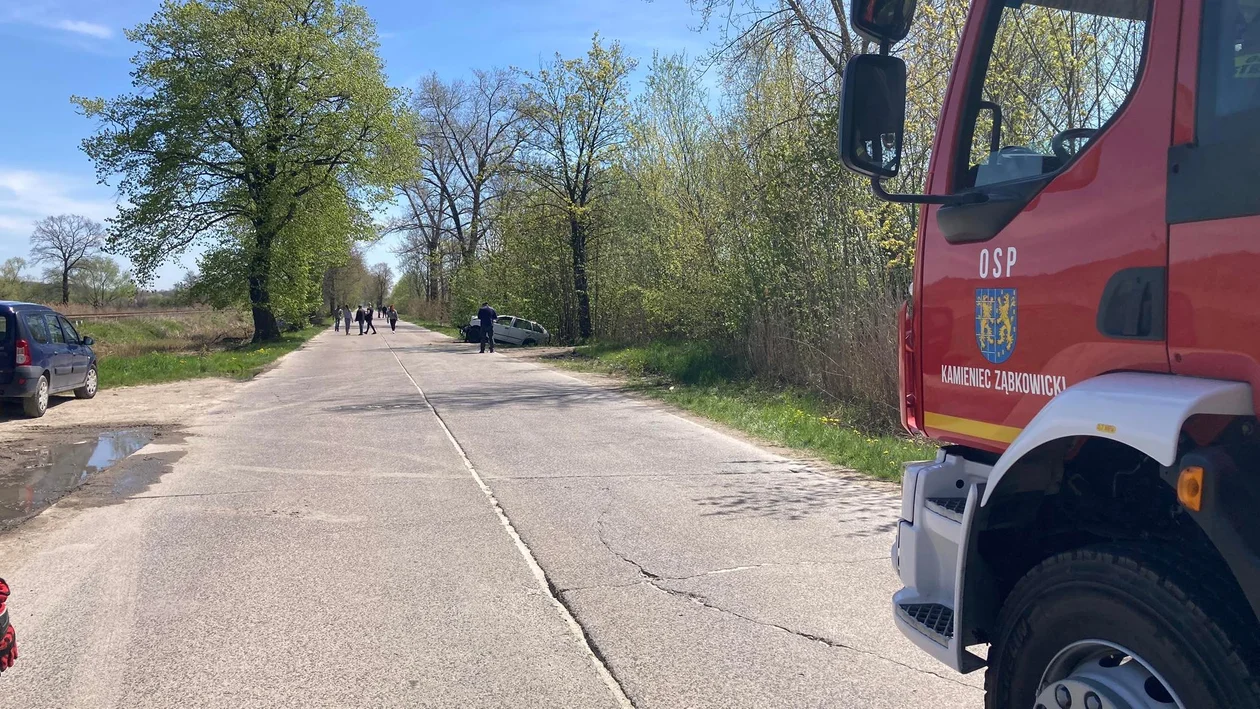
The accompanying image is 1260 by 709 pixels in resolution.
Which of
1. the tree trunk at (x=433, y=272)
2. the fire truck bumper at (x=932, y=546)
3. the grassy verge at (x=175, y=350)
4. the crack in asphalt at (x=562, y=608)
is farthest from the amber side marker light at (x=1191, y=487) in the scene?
the tree trunk at (x=433, y=272)

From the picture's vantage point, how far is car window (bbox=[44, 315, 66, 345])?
1455cm

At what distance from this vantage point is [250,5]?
34406 millimetres

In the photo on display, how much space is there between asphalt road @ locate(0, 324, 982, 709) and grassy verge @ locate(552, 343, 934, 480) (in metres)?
0.84

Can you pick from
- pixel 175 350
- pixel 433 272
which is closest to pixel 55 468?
pixel 175 350

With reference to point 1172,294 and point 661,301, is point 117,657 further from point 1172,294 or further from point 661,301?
point 661,301

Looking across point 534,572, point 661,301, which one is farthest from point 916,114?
point 661,301

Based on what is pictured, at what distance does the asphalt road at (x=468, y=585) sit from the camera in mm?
3996

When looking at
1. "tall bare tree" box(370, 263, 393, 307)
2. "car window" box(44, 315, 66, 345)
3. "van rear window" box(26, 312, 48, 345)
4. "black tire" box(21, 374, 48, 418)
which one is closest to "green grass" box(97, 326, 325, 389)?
"car window" box(44, 315, 66, 345)

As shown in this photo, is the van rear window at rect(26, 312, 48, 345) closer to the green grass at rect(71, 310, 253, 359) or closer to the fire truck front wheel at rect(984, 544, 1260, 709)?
the green grass at rect(71, 310, 253, 359)

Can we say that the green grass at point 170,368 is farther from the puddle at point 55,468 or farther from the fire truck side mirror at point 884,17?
the fire truck side mirror at point 884,17

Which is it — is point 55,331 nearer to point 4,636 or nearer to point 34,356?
point 34,356

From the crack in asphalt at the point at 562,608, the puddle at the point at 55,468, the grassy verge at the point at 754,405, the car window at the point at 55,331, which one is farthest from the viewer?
the car window at the point at 55,331

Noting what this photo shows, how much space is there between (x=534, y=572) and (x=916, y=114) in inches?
348

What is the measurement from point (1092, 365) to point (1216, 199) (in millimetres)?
560
